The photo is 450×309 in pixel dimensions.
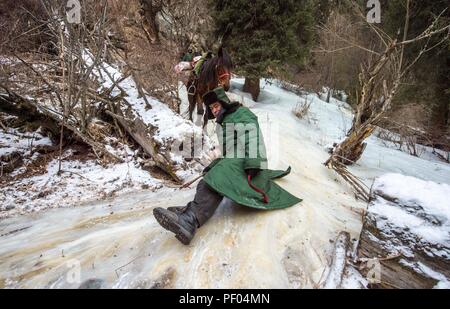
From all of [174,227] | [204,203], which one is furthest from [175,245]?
[204,203]

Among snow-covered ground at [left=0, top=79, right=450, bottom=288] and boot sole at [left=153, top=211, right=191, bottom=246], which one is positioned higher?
boot sole at [left=153, top=211, right=191, bottom=246]

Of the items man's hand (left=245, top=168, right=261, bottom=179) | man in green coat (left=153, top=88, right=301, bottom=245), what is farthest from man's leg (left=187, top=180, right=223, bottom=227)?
man's hand (left=245, top=168, right=261, bottom=179)

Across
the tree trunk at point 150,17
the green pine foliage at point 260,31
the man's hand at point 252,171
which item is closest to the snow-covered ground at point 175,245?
the man's hand at point 252,171

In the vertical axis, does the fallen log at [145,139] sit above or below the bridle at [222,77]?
below

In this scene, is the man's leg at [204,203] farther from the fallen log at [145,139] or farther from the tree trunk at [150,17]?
the tree trunk at [150,17]

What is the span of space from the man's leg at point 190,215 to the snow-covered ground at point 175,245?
0.37 ft

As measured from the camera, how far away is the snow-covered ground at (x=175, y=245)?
69.3 inches

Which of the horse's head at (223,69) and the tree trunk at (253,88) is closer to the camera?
the horse's head at (223,69)

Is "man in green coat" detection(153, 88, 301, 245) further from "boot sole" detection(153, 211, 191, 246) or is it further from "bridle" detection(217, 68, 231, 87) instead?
"bridle" detection(217, 68, 231, 87)

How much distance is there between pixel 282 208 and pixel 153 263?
3.28 ft

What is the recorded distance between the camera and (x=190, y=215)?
2023 mm

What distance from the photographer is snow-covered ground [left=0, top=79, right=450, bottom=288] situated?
1.76 m

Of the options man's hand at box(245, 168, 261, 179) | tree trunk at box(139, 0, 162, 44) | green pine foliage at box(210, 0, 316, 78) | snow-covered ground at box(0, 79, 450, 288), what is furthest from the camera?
tree trunk at box(139, 0, 162, 44)
